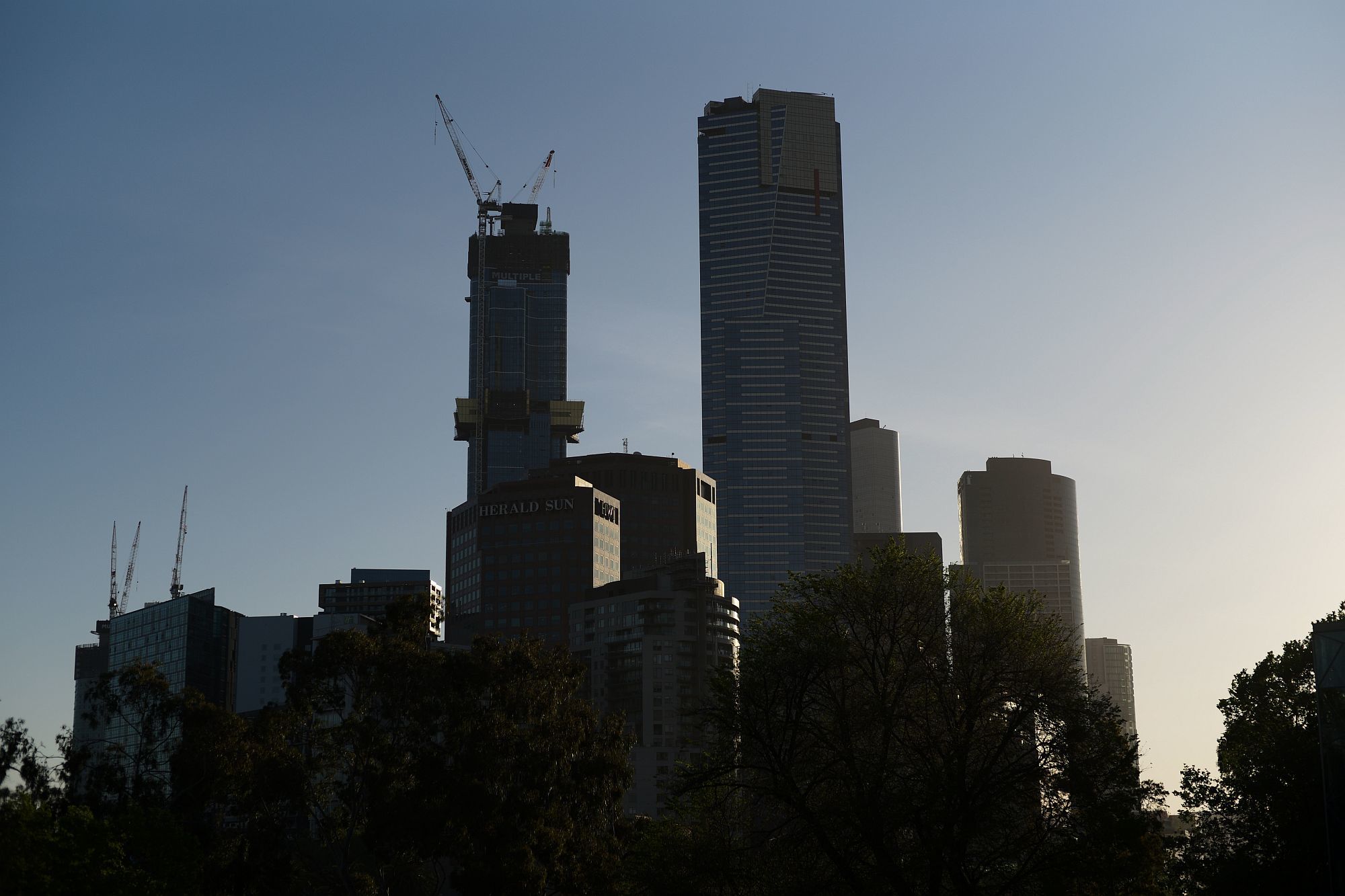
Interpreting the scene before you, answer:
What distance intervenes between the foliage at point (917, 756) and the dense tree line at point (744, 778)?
125mm

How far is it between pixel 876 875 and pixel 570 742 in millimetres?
35221

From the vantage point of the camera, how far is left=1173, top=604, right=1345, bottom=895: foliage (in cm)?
6844

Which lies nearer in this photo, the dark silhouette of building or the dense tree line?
the dense tree line

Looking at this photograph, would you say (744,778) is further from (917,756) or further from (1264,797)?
(1264,797)

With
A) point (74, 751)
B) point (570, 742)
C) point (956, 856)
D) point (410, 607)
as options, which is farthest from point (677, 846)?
point (74, 751)

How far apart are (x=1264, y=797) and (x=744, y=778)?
28.5 metres

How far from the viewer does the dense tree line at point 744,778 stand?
52.5 metres

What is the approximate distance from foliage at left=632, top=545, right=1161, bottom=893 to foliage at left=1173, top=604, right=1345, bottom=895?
502 inches

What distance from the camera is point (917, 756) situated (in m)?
54.7

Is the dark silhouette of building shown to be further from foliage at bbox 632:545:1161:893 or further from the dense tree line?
foliage at bbox 632:545:1161:893

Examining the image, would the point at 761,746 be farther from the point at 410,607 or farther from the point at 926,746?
the point at 410,607

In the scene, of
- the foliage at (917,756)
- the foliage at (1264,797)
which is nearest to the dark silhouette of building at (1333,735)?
the foliage at (1264,797)

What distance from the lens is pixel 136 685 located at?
88.8 meters

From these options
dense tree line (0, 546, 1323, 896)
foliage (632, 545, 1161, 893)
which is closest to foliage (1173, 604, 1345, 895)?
dense tree line (0, 546, 1323, 896)
